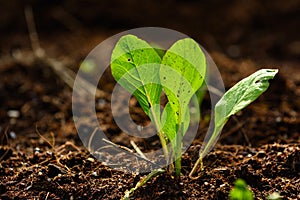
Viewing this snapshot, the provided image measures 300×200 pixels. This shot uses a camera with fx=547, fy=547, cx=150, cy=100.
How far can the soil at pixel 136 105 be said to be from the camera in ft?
5.40

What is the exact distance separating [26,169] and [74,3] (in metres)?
1.84

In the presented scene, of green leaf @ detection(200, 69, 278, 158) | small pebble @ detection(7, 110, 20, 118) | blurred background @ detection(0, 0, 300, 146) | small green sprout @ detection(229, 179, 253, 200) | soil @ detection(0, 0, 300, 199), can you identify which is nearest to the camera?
small green sprout @ detection(229, 179, 253, 200)

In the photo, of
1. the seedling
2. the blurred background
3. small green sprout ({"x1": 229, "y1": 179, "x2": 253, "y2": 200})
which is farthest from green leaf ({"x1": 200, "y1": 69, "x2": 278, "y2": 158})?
the blurred background

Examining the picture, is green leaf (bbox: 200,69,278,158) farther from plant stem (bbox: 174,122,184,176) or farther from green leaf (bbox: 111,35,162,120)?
green leaf (bbox: 111,35,162,120)

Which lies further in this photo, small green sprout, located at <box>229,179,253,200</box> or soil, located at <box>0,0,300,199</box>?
soil, located at <box>0,0,300,199</box>

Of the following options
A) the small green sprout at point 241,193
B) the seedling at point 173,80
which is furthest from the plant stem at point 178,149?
the small green sprout at point 241,193

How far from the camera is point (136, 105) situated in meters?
2.31

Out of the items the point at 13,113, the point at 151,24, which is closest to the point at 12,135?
the point at 13,113

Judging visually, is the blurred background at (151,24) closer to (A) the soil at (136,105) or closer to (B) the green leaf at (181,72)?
(A) the soil at (136,105)

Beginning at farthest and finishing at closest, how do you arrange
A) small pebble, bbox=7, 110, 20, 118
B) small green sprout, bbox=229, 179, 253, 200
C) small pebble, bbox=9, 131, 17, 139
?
small pebble, bbox=7, 110, 20, 118
small pebble, bbox=9, 131, 17, 139
small green sprout, bbox=229, 179, 253, 200

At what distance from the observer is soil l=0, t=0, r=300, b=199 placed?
165 centimetres

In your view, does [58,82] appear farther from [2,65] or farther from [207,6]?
[207,6]

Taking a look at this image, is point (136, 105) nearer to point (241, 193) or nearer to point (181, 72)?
point (181, 72)

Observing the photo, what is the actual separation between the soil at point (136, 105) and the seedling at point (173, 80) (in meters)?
0.17
